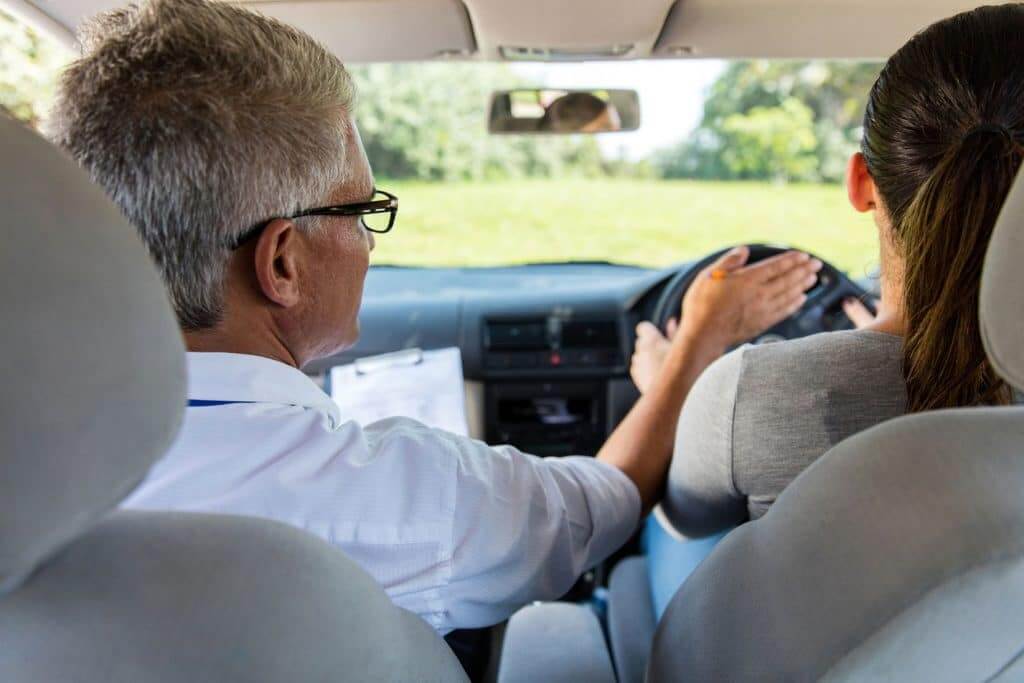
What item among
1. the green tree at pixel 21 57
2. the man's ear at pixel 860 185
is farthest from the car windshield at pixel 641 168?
the man's ear at pixel 860 185

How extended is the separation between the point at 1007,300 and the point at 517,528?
79 cm

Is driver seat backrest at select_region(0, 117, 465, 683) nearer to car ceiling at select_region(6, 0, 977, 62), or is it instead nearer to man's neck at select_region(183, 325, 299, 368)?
man's neck at select_region(183, 325, 299, 368)

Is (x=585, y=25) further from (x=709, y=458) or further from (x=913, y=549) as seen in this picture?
(x=913, y=549)

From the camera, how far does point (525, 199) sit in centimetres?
850

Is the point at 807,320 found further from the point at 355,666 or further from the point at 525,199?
the point at 525,199

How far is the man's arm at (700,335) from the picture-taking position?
200 centimetres

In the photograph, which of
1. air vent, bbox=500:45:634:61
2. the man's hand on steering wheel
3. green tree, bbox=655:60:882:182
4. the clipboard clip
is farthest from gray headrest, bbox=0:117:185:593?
green tree, bbox=655:60:882:182

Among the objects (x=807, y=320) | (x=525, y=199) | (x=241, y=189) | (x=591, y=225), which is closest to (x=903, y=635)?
(x=241, y=189)

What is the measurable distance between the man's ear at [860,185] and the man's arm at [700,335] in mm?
578

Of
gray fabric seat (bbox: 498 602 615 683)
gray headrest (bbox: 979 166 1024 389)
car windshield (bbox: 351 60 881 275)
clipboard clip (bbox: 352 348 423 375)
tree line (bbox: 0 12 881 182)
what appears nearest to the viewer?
gray headrest (bbox: 979 166 1024 389)

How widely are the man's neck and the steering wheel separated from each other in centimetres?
174

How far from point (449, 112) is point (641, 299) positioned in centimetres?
734

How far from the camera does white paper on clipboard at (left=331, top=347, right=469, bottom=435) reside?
2.81 metres

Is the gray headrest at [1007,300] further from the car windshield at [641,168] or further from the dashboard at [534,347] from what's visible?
the car windshield at [641,168]
